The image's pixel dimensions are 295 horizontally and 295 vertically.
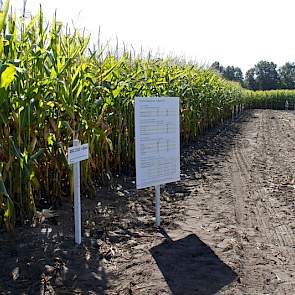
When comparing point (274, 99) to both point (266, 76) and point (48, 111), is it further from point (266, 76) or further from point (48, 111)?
point (48, 111)

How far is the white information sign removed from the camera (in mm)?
3764

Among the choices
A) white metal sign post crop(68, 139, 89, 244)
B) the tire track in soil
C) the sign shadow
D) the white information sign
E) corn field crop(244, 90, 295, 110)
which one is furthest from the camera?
corn field crop(244, 90, 295, 110)

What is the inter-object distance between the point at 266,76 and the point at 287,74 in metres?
7.80

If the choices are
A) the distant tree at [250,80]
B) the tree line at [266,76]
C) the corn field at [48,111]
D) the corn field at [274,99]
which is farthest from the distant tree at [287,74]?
the corn field at [48,111]

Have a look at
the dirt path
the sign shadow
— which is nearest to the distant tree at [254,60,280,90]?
the dirt path

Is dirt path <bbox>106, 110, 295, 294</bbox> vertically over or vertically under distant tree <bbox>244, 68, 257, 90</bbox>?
under

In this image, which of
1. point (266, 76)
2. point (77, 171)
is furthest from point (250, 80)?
point (77, 171)

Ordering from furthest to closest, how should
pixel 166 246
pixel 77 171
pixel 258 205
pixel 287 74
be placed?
pixel 287 74
pixel 258 205
pixel 166 246
pixel 77 171

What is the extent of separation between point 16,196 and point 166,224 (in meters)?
1.61

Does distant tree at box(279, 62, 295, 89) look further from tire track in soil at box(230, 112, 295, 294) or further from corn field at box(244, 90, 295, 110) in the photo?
tire track in soil at box(230, 112, 295, 294)

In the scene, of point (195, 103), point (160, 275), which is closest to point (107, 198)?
point (160, 275)

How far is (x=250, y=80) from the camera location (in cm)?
8706

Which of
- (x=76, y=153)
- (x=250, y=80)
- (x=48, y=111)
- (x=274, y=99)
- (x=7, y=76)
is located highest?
(x=250, y=80)

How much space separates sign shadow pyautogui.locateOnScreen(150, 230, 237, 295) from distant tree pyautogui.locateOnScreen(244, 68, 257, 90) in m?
79.8
